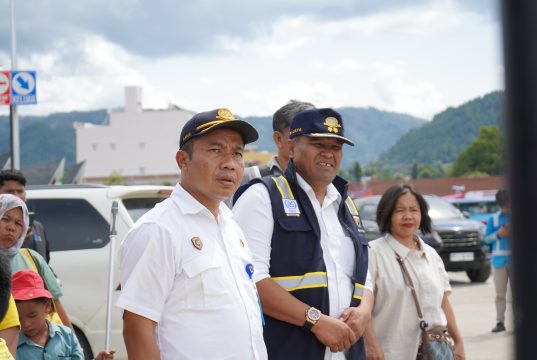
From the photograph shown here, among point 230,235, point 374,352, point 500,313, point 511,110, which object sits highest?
point 511,110

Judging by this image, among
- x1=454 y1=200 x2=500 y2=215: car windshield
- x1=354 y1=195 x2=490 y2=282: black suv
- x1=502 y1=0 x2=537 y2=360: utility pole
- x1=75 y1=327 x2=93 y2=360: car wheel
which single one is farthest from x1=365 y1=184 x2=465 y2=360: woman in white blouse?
x1=454 y1=200 x2=500 y2=215: car windshield

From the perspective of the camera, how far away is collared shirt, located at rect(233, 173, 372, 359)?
3650mm

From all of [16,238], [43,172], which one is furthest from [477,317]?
[43,172]

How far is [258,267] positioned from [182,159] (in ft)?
2.59

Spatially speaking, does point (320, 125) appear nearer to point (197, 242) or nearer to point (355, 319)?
point (355, 319)

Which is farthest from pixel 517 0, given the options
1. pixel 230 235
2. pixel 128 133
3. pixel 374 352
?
pixel 128 133

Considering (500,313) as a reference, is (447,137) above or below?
above

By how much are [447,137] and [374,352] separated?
499 feet

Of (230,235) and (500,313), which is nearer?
(230,235)

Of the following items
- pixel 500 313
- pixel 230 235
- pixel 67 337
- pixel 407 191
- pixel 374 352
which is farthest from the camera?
pixel 500 313

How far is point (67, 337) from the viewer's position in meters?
4.79

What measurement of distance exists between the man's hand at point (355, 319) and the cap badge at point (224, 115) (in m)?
Result: 1.17

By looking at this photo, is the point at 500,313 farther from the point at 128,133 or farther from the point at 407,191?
the point at 128,133

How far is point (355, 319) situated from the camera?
365 centimetres
